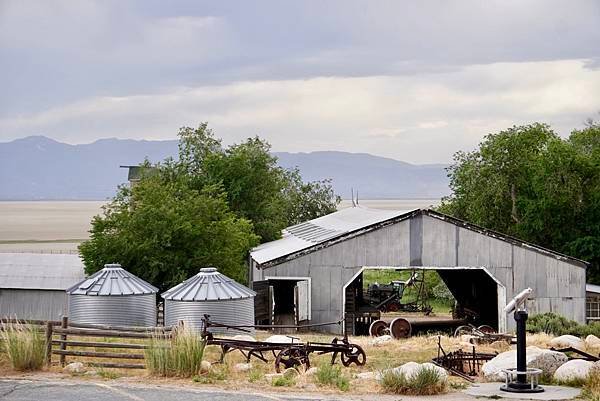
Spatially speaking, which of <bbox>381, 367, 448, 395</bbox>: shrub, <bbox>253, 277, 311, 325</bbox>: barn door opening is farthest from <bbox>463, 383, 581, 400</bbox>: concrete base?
<bbox>253, 277, 311, 325</bbox>: barn door opening

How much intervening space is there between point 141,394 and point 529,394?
6.37m

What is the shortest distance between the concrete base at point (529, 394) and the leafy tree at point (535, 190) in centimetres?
2907

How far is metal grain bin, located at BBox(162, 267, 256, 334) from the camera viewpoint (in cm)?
2389

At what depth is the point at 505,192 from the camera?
157ft

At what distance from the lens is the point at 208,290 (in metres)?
24.2

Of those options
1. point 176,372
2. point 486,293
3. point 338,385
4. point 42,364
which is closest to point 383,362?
point 338,385

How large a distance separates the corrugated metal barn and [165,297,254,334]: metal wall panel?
15.7 metres

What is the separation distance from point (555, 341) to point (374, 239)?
8934 mm

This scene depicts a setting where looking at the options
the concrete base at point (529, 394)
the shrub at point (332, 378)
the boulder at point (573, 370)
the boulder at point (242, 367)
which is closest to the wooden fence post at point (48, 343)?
the boulder at point (242, 367)

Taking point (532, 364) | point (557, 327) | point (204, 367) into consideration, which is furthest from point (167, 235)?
point (532, 364)

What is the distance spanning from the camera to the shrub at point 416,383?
15.4 metres

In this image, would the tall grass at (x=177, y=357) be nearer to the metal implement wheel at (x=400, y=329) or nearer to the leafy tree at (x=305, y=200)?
the metal implement wheel at (x=400, y=329)

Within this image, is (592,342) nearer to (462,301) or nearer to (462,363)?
(462,363)

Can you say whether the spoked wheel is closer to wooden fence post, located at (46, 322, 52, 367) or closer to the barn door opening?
wooden fence post, located at (46, 322, 52, 367)
